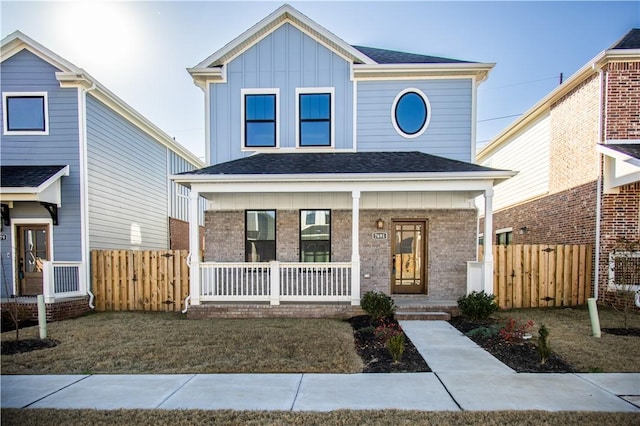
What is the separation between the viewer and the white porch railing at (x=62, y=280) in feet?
26.5

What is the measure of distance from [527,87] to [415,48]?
865 inches

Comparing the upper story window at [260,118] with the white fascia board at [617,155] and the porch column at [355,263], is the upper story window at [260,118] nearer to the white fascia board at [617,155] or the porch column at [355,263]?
the porch column at [355,263]

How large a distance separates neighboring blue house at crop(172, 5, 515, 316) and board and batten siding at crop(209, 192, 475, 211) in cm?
3

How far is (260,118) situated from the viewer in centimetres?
962

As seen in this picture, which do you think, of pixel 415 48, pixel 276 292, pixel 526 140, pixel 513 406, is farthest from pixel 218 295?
pixel 526 140

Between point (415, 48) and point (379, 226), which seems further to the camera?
point (415, 48)

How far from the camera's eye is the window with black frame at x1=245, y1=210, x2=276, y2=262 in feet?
30.8

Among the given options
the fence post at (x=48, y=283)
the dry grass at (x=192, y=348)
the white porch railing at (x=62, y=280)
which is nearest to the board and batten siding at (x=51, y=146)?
the white porch railing at (x=62, y=280)

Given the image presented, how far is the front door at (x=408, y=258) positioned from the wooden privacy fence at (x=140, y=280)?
5.71 meters

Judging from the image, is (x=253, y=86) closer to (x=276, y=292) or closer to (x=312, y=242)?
(x=312, y=242)

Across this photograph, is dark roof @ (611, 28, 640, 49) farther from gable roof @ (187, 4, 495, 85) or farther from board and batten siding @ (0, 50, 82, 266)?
board and batten siding @ (0, 50, 82, 266)

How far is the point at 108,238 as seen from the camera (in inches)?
407

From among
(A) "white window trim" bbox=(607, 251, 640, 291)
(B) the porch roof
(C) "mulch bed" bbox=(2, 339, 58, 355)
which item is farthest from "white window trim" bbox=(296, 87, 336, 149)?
(A) "white window trim" bbox=(607, 251, 640, 291)

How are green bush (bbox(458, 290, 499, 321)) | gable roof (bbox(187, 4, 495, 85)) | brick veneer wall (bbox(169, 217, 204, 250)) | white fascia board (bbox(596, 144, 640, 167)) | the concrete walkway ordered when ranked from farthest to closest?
brick veneer wall (bbox(169, 217, 204, 250)), gable roof (bbox(187, 4, 495, 85)), white fascia board (bbox(596, 144, 640, 167)), green bush (bbox(458, 290, 499, 321)), the concrete walkway
